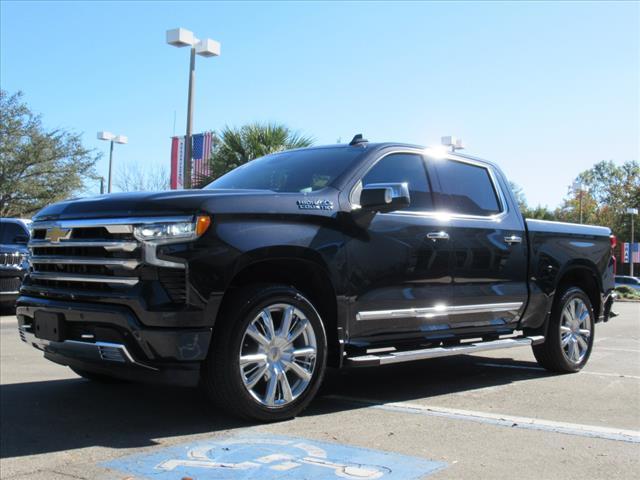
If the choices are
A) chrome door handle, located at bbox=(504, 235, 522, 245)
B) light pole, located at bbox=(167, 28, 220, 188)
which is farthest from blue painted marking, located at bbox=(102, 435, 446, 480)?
light pole, located at bbox=(167, 28, 220, 188)

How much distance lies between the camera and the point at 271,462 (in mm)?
3652

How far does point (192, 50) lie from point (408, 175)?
11347 millimetres

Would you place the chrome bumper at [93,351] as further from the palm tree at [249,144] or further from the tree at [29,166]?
the tree at [29,166]

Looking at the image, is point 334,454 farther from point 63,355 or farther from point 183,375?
point 63,355

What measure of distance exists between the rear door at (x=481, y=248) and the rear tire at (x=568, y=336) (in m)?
0.64

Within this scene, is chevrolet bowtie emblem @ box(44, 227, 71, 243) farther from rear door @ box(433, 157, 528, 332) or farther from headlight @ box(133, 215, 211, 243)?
rear door @ box(433, 157, 528, 332)

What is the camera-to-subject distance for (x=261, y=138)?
16.2 meters

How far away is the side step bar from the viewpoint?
488cm

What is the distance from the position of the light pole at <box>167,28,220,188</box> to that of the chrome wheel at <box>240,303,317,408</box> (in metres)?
11.5

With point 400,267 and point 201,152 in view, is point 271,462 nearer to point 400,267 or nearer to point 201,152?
point 400,267

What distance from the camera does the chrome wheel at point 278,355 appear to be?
173 inches

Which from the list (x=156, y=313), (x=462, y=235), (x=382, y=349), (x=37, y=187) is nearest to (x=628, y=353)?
(x=462, y=235)

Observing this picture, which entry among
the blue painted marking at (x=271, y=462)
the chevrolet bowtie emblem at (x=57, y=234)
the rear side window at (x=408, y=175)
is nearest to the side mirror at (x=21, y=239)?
the chevrolet bowtie emblem at (x=57, y=234)

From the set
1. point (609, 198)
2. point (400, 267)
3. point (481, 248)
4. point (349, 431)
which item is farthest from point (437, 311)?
point (609, 198)
